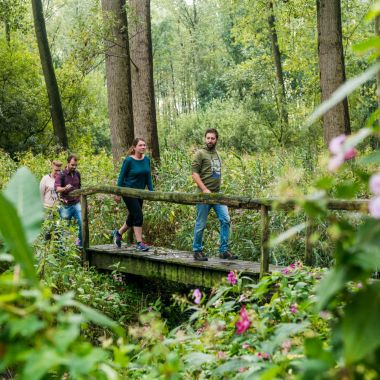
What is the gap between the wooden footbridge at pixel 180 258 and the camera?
635cm

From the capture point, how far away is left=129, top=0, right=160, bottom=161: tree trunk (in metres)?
12.9

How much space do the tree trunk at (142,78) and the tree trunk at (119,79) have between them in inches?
11.2

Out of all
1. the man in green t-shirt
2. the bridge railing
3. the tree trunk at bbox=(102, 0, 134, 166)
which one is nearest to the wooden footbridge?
the bridge railing

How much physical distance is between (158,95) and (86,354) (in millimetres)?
57828

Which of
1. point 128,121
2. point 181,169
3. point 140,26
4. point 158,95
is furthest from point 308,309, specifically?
point 158,95

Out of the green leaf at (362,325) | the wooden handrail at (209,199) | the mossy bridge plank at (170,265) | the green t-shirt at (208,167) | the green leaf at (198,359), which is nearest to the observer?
the green leaf at (362,325)

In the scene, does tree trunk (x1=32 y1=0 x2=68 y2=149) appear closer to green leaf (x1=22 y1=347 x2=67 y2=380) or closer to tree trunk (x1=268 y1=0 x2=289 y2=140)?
tree trunk (x1=268 y1=0 x2=289 y2=140)

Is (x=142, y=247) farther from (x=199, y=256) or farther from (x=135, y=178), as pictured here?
(x=199, y=256)

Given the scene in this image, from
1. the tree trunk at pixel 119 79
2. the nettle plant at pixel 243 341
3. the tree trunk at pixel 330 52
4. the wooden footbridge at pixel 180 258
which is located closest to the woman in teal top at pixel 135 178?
the wooden footbridge at pixel 180 258

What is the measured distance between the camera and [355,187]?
109 centimetres

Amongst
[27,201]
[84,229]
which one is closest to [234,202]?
[84,229]

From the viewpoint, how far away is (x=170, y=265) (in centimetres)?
763

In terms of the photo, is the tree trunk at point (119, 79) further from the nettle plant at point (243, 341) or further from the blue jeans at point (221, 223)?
the nettle plant at point (243, 341)

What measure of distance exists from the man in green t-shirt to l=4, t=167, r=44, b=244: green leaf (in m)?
5.91
